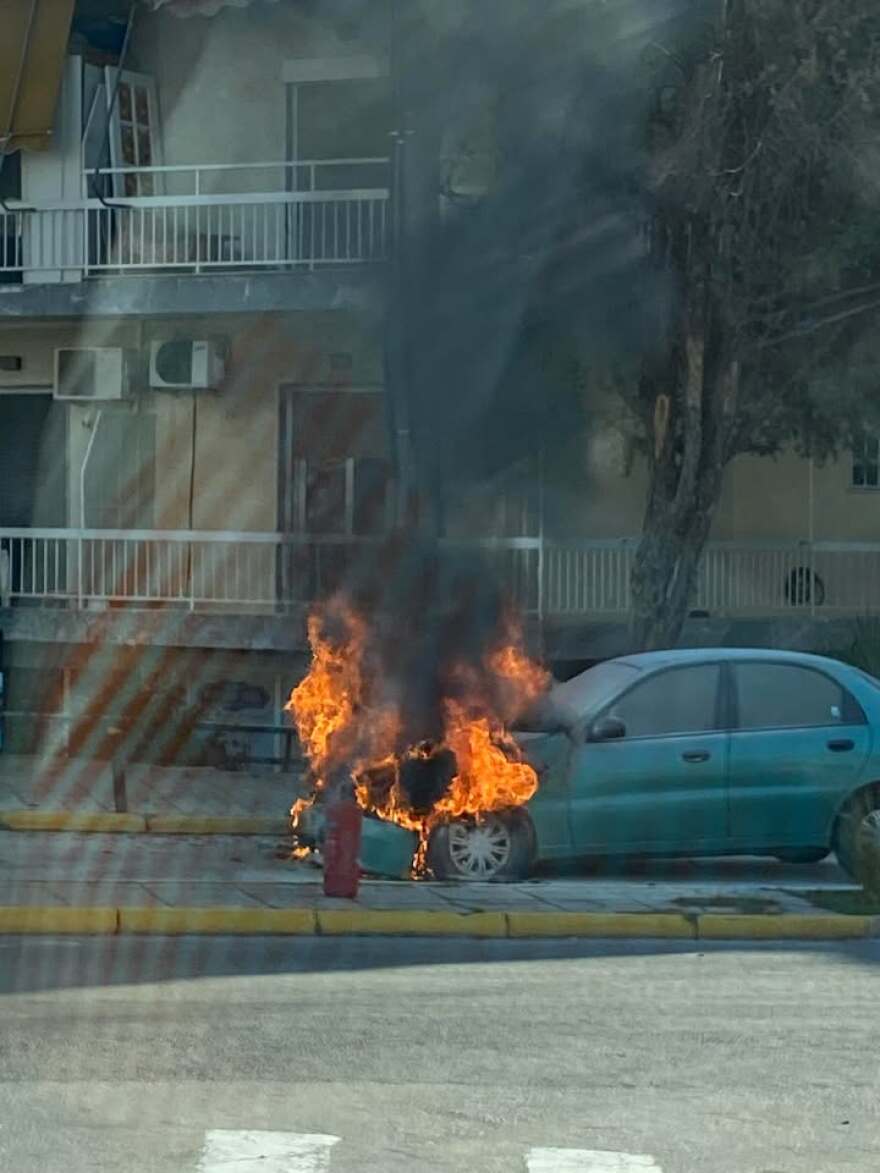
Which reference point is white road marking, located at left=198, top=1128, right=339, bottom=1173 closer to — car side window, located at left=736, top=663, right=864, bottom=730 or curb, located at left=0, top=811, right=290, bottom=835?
car side window, located at left=736, top=663, right=864, bottom=730

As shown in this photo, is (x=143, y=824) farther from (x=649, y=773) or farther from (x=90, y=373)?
(x=90, y=373)

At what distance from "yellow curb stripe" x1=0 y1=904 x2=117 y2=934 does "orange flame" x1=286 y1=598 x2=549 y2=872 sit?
214cm

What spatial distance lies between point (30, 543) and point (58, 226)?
301cm

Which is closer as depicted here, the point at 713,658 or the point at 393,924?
the point at 393,924

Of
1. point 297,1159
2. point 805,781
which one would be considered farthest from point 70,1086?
point 805,781

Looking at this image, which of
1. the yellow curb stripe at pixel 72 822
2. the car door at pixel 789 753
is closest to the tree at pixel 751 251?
the car door at pixel 789 753

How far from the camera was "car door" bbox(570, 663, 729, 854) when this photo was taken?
12.5 metres

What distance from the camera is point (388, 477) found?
18.7 meters

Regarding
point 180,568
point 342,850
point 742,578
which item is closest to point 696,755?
point 342,850

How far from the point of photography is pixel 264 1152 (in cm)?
663

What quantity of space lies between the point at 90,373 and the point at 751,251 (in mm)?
6867

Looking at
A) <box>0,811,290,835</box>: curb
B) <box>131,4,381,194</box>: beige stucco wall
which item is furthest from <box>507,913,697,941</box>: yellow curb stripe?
<box>131,4,381,194</box>: beige stucco wall

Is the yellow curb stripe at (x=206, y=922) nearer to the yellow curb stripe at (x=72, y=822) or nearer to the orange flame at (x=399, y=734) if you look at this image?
the orange flame at (x=399, y=734)

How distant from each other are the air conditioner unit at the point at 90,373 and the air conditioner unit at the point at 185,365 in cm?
31
